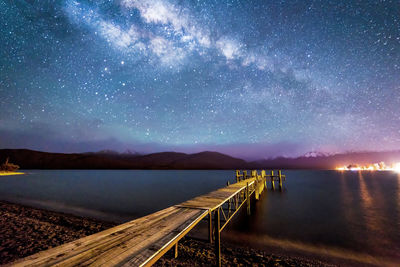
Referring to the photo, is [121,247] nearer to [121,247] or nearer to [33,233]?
[121,247]

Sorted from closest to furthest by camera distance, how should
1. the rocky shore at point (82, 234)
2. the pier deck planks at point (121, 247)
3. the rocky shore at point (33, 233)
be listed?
1. the pier deck planks at point (121, 247)
2. the rocky shore at point (82, 234)
3. the rocky shore at point (33, 233)

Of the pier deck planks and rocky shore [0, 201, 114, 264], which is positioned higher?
the pier deck planks

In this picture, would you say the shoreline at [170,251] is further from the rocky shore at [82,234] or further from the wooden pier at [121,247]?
the wooden pier at [121,247]

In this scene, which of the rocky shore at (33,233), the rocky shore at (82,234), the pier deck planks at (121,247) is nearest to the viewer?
the pier deck planks at (121,247)

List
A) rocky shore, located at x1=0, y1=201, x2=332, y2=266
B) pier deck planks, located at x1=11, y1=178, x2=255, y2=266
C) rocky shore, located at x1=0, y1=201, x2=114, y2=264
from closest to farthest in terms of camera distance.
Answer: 1. pier deck planks, located at x1=11, y1=178, x2=255, y2=266
2. rocky shore, located at x1=0, y1=201, x2=332, y2=266
3. rocky shore, located at x1=0, y1=201, x2=114, y2=264

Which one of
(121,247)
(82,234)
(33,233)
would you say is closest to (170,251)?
(121,247)

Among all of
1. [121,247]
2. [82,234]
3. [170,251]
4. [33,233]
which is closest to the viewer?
[121,247]

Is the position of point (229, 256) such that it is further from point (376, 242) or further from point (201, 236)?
point (376, 242)

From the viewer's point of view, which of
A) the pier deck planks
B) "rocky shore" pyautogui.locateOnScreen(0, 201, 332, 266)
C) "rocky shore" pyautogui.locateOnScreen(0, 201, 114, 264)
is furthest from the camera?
"rocky shore" pyautogui.locateOnScreen(0, 201, 114, 264)

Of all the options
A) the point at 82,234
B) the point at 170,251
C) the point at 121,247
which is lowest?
the point at 82,234

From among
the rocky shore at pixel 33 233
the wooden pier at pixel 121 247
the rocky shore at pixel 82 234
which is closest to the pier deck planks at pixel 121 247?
the wooden pier at pixel 121 247

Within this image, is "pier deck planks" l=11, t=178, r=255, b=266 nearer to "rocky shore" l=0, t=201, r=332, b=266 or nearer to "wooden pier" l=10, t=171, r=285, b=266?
"wooden pier" l=10, t=171, r=285, b=266

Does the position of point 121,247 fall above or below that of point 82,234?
above

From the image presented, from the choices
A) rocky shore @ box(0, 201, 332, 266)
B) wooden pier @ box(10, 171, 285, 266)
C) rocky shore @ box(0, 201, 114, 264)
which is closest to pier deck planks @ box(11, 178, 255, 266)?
wooden pier @ box(10, 171, 285, 266)
